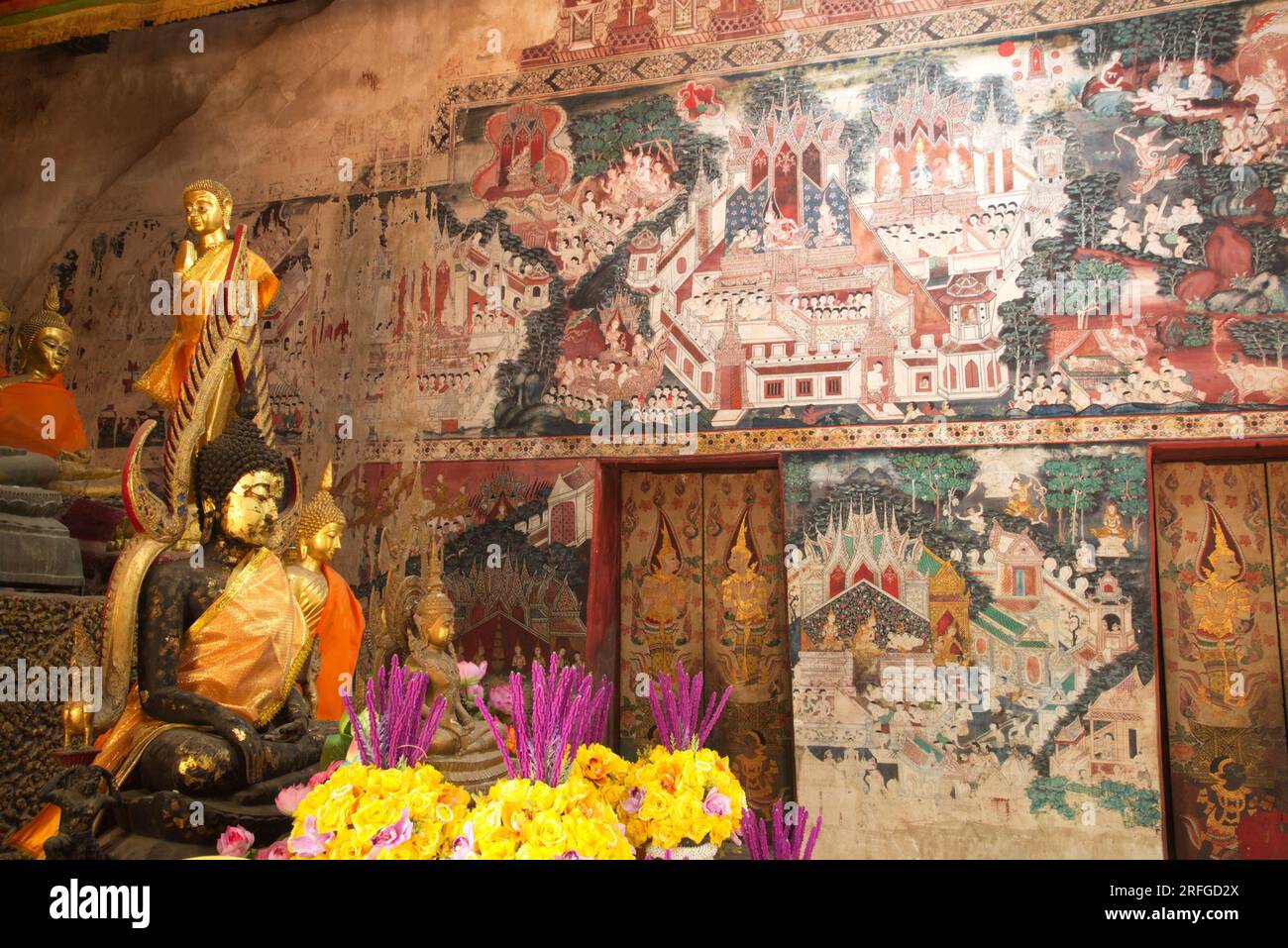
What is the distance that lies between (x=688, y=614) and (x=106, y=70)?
6728 millimetres

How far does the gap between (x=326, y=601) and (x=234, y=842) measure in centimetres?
169

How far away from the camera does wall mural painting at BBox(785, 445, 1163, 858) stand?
541 centimetres

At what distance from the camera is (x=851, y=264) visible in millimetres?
6230

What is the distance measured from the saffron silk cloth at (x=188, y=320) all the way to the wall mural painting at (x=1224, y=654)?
5340 millimetres

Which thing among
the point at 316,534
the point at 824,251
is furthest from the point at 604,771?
the point at 824,251

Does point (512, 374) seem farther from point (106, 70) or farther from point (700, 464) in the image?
point (106, 70)

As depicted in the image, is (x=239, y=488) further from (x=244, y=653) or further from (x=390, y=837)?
(x=390, y=837)

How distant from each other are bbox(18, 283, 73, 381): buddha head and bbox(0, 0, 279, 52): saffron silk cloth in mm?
3400

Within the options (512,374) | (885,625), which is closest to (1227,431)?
(885,625)

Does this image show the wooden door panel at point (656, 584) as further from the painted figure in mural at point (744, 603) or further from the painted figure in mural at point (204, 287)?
the painted figure in mural at point (204, 287)

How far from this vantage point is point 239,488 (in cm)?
401

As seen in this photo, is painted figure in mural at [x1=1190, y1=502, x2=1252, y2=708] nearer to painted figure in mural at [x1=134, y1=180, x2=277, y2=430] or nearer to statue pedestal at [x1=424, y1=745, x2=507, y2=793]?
statue pedestal at [x1=424, y1=745, x2=507, y2=793]

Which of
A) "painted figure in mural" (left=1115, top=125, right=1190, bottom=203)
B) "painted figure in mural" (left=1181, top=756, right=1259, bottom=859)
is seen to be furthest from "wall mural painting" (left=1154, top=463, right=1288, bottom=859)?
"painted figure in mural" (left=1115, top=125, right=1190, bottom=203)

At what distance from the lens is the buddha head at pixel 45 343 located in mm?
5871
